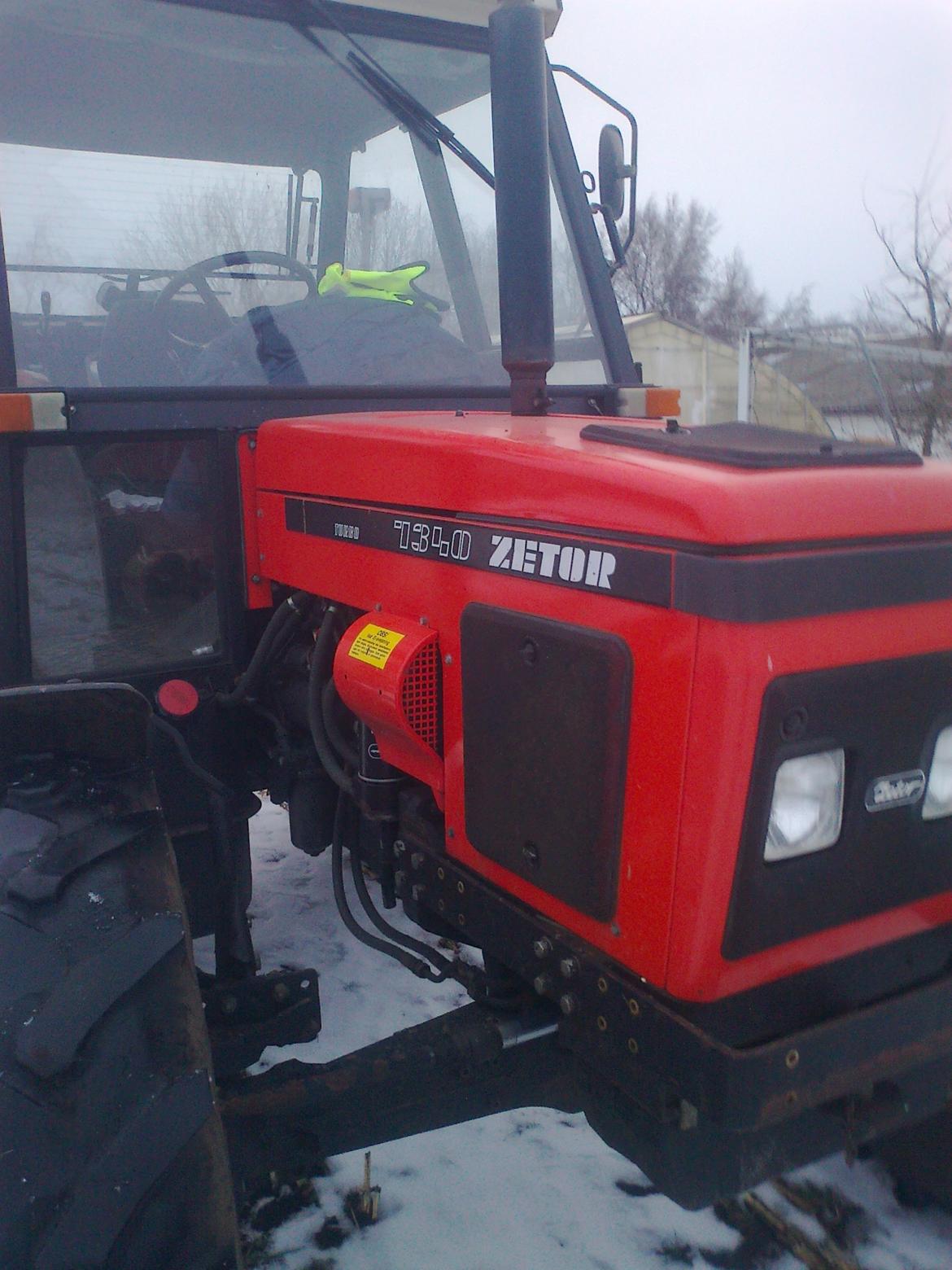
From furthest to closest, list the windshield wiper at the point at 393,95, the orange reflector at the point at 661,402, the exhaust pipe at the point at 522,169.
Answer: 1. the orange reflector at the point at 661,402
2. the windshield wiper at the point at 393,95
3. the exhaust pipe at the point at 522,169

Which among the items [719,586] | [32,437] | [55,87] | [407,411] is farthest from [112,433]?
[719,586]

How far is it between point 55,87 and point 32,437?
753mm

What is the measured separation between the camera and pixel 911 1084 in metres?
1.49

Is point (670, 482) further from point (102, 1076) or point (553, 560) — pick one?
point (102, 1076)

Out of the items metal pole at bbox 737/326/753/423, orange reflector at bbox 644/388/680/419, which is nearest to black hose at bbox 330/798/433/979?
orange reflector at bbox 644/388/680/419

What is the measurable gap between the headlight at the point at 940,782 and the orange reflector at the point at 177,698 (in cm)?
145

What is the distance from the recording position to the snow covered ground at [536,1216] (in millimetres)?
1883

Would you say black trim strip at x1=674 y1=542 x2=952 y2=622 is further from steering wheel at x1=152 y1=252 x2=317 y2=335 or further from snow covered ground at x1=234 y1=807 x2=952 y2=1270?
steering wheel at x1=152 y1=252 x2=317 y2=335

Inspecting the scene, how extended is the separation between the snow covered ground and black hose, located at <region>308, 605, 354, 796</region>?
2.57 ft

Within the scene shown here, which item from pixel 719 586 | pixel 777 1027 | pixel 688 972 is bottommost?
pixel 777 1027

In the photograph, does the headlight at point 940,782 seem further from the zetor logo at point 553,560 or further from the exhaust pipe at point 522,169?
the exhaust pipe at point 522,169

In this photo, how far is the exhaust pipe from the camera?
157 centimetres

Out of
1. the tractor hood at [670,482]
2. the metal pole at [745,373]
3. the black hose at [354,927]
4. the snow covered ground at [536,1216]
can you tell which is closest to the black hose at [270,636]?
the black hose at [354,927]

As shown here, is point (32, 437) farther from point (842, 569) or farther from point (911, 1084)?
point (911, 1084)
